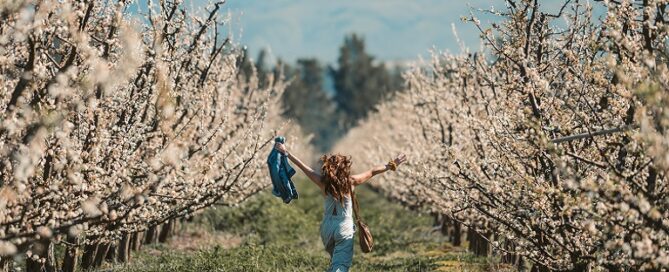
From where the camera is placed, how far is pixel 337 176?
867cm

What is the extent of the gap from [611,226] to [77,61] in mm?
5751

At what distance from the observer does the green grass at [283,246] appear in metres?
11.9

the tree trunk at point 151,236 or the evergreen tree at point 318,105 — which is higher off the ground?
the evergreen tree at point 318,105

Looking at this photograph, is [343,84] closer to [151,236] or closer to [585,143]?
[151,236]

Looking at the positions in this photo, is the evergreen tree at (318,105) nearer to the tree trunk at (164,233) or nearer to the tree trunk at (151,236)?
the tree trunk at (164,233)

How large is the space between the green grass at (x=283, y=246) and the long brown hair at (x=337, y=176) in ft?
10.2

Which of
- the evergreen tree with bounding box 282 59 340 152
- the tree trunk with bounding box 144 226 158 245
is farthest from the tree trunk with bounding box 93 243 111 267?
the evergreen tree with bounding box 282 59 340 152

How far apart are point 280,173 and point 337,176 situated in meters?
0.75

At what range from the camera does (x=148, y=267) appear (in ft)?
37.5

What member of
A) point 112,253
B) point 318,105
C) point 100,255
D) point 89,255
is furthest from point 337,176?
point 318,105

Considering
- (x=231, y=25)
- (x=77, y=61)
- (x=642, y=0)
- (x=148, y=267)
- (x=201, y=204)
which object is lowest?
(x=148, y=267)

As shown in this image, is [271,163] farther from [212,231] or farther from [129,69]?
[212,231]

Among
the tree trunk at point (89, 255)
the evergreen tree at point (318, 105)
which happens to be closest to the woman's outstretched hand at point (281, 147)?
the tree trunk at point (89, 255)

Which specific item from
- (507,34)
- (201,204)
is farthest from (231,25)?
(507,34)
